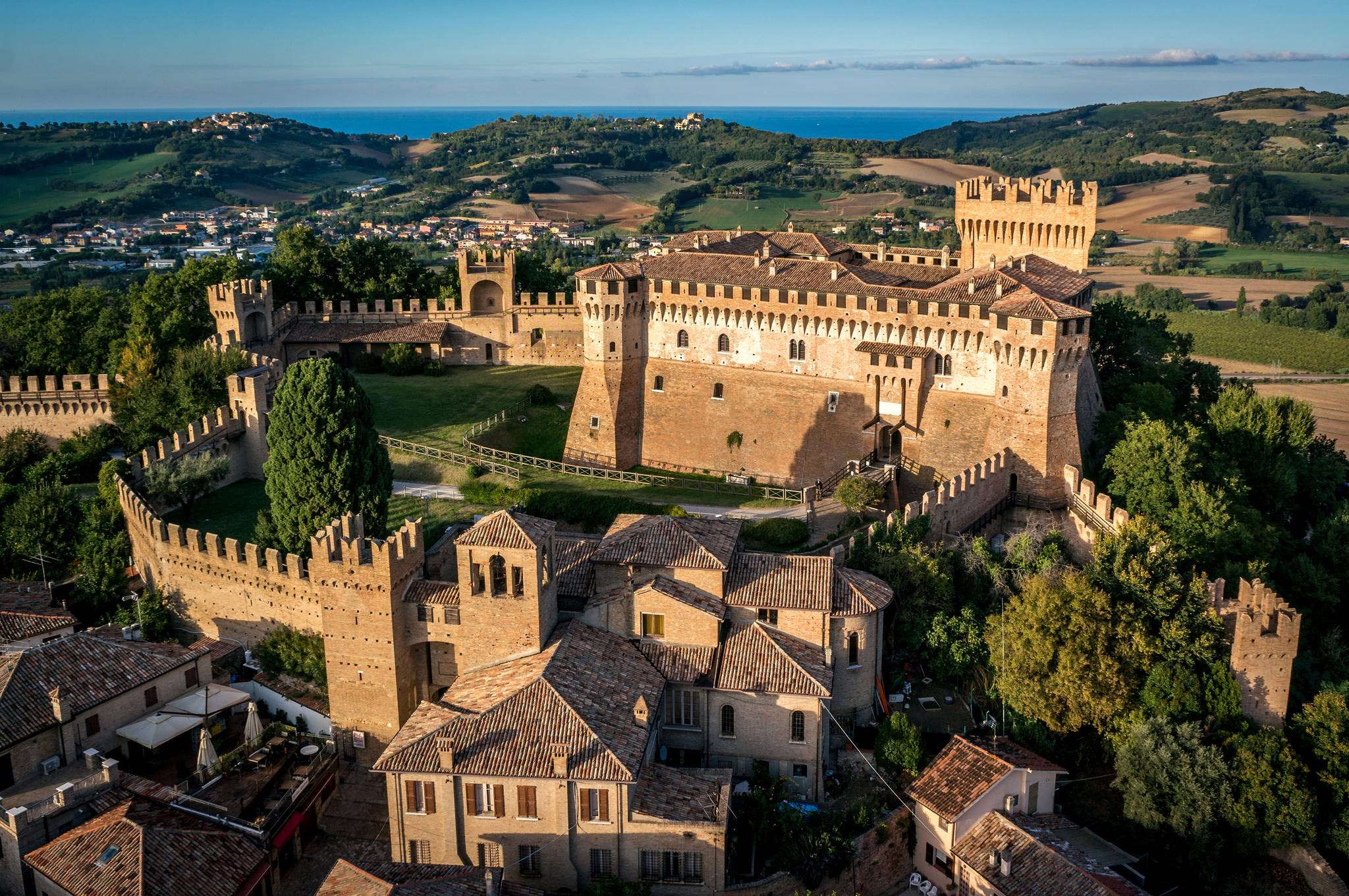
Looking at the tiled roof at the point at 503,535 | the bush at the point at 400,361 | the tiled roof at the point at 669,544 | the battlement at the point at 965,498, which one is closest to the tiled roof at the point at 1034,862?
the tiled roof at the point at 669,544

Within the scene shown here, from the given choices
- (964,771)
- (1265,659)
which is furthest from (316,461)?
(1265,659)

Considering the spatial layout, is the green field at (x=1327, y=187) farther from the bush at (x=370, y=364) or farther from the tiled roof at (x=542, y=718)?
the tiled roof at (x=542, y=718)

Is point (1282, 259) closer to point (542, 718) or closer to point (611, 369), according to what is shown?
point (611, 369)

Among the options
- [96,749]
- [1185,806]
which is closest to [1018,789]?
[1185,806]

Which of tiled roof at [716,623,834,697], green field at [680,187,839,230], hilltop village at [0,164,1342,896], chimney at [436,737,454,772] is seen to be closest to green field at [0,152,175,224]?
green field at [680,187,839,230]

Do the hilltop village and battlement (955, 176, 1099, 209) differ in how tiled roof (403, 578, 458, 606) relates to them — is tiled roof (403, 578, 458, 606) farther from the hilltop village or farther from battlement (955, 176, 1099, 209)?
battlement (955, 176, 1099, 209)

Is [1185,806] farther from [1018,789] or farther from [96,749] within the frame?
[96,749]
